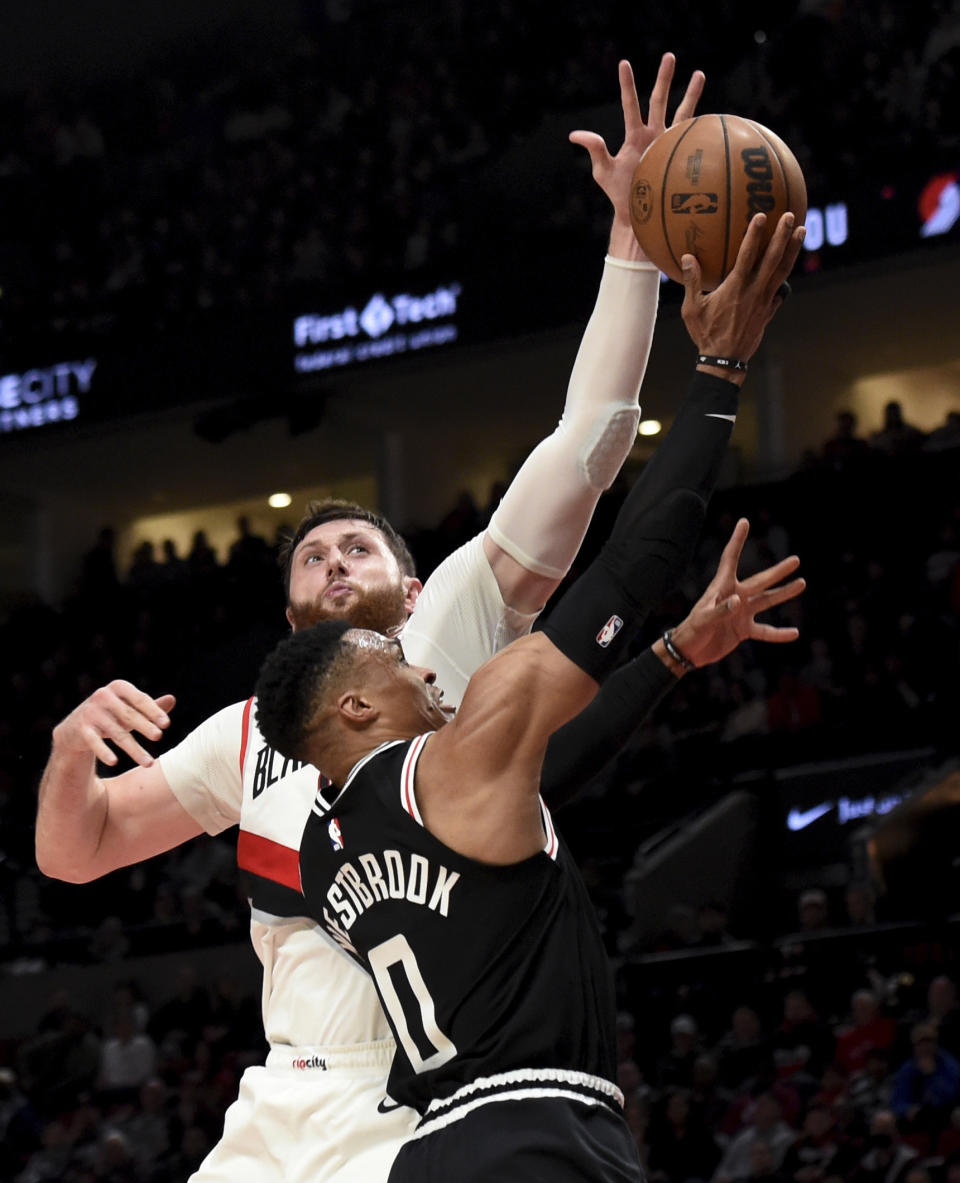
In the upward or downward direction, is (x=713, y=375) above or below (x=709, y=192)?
below

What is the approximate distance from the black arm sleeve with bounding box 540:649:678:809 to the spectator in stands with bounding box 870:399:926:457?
41.6 ft

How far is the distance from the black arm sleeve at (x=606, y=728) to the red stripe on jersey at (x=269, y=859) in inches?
20.7

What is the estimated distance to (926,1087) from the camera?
9141 mm

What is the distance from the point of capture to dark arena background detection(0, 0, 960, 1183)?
36.7ft

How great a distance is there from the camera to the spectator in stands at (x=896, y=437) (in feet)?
50.4

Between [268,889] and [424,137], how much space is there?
17554 millimetres

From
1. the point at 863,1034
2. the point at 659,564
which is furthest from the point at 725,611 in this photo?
the point at 863,1034

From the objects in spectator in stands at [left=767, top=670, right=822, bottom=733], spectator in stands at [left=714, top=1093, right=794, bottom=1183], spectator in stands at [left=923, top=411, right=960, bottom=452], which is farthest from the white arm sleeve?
spectator in stands at [left=923, top=411, right=960, bottom=452]

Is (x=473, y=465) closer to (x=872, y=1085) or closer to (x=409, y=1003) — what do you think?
(x=872, y=1085)

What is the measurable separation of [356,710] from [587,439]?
2.56 feet

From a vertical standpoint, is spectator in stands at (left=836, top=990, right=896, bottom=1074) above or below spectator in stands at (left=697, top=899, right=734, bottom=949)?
below

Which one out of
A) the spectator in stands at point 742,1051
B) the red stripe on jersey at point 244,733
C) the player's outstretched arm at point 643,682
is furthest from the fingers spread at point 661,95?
the spectator in stands at point 742,1051

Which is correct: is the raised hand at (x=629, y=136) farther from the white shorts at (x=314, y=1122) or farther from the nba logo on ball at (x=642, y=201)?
the white shorts at (x=314, y=1122)

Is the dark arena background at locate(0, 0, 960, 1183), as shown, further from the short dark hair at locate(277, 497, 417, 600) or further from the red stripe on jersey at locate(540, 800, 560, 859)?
the red stripe on jersey at locate(540, 800, 560, 859)
